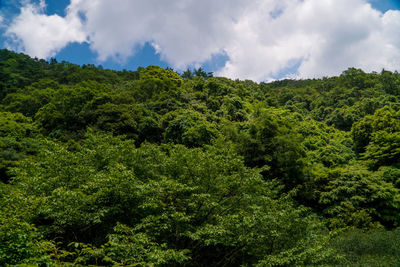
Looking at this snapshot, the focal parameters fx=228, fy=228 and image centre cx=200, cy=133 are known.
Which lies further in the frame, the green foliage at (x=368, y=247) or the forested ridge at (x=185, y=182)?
the green foliage at (x=368, y=247)

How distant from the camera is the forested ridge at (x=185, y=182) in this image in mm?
8242

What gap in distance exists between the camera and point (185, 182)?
1135cm

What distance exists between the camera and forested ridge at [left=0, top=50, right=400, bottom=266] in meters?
8.24

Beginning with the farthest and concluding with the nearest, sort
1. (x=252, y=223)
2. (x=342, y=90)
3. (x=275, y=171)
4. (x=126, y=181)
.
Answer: (x=342, y=90)
(x=275, y=171)
(x=126, y=181)
(x=252, y=223)

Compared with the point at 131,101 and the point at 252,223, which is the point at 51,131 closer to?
the point at 131,101

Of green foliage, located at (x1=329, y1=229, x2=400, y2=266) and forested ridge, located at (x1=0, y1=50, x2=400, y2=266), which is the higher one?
forested ridge, located at (x1=0, y1=50, x2=400, y2=266)

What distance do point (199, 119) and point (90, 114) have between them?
1164cm

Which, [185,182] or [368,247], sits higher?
[185,182]

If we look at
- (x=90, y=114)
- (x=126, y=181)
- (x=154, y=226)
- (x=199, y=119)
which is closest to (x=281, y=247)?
(x=154, y=226)

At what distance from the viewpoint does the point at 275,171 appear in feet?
68.4

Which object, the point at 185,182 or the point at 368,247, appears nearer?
the point at 185,182

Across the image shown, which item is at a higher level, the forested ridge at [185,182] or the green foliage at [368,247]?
the forested ridge at [185,182]

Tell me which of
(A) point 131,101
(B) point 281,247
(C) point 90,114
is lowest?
(B) point 281,247

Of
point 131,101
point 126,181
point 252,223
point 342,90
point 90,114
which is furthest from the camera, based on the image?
point 342,90
